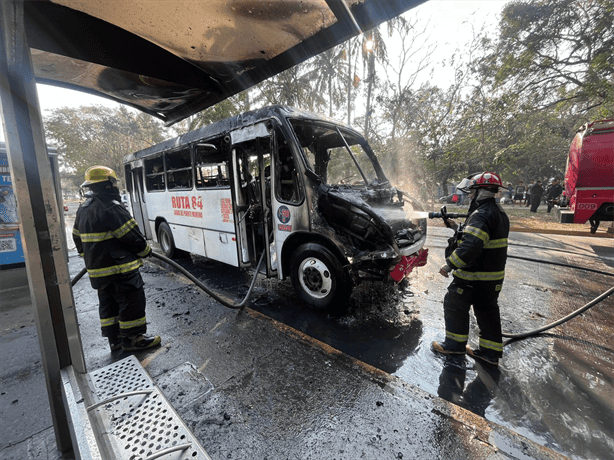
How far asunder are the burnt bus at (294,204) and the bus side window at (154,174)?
80 mm

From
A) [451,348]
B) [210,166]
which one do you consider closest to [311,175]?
[210,166]

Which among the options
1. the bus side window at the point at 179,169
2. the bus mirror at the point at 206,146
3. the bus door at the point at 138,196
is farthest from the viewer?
the bus door at the point at 138,196

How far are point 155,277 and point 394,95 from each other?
1397cm

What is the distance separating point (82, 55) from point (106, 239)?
1.70 meters

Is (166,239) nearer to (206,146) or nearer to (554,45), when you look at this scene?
(206,146)

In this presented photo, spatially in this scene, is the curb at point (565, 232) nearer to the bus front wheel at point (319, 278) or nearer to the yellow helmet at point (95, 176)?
the bus front wheel at point (319, 278)

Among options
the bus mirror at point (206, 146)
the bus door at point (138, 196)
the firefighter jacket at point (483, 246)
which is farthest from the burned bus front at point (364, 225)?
the bus door at point (138, 196)

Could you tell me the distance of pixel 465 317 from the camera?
2645 millimetres

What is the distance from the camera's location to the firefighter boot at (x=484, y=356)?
2570mm

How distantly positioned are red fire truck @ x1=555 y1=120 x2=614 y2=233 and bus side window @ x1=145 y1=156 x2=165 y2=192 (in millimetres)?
10248

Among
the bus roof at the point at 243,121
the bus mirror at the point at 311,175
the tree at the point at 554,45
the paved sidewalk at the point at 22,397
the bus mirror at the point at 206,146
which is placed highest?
the tree at the point at 554,45

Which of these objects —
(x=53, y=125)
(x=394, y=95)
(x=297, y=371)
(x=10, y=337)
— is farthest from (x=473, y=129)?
(x=53, y=125)

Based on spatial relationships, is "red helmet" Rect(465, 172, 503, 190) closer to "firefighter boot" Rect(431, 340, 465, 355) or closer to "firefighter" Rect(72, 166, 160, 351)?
"firefighter boot" Rect(431, 340, 465, 355)

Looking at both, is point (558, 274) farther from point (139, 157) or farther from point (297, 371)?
point (139, 157)
